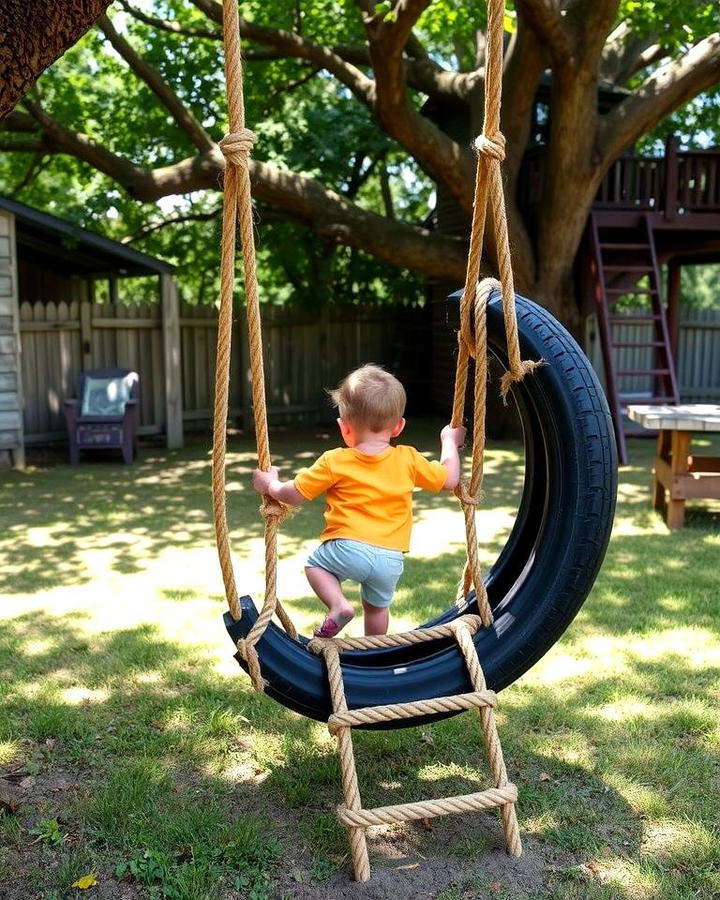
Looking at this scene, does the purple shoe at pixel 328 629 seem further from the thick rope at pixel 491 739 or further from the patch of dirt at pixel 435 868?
the patch of dirt at pixel 435 868

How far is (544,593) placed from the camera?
2.76 metres

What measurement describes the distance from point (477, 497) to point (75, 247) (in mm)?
10158

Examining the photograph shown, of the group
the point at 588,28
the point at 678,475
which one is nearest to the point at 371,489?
the point at 678,475

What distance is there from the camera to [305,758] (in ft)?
10.4

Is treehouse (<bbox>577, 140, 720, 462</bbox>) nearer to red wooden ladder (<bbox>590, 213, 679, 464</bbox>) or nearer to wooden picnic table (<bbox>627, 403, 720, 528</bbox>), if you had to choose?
red wooden ladder (<bbox>590, 213, 679, 464</bbox>)

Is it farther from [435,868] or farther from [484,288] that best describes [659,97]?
[435,868]

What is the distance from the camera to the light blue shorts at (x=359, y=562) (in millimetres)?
2871

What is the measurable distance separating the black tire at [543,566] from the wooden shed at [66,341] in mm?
8452

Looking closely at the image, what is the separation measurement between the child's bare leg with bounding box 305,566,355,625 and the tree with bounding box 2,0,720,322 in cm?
518

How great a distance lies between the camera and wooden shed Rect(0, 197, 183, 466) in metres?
10.2

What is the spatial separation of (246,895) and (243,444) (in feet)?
33.7

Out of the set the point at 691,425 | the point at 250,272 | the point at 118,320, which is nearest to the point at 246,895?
the point at 250,272

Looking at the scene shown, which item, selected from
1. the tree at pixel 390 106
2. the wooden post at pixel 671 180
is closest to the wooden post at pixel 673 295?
the wooden post at pixel 671 180

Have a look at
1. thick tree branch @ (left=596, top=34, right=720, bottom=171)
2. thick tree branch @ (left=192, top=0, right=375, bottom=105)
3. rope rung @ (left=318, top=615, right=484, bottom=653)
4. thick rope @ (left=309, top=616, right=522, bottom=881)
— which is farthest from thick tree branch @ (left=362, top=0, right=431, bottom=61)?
thick rope @ (left=309, top=616, right=522, bottom=881)
